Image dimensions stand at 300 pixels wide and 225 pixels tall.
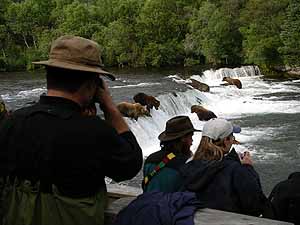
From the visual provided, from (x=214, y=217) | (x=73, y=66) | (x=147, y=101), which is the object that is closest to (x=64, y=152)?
(x=73, y=66)

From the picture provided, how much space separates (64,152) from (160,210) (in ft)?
1.38

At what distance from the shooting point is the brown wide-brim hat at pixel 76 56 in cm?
192

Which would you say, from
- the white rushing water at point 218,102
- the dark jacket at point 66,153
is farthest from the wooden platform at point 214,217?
the white rushing water at point 218,102

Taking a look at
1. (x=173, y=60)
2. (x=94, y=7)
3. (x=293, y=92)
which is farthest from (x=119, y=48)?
(x=293, y=92)

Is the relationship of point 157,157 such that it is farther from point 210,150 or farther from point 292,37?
point 292,37

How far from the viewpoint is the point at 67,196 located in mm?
1871

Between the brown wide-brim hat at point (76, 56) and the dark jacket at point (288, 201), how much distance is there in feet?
5.92

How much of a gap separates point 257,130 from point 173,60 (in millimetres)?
25001

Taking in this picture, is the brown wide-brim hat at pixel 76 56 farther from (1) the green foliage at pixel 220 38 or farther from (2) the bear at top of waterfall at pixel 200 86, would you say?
(1) the green foliage at pixel 220 38

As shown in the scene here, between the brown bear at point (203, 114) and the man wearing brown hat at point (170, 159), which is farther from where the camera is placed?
the brown bear at point (203, 114)

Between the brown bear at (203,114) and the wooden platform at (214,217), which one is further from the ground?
the wooden platform at (214,217)

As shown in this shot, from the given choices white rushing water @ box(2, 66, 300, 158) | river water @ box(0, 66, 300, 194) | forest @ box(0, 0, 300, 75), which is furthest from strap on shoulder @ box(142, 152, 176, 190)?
forest @ box(0, 0, 300, 75)

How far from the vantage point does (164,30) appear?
41.5 metres

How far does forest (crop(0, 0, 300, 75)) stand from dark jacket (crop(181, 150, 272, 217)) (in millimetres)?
25252
